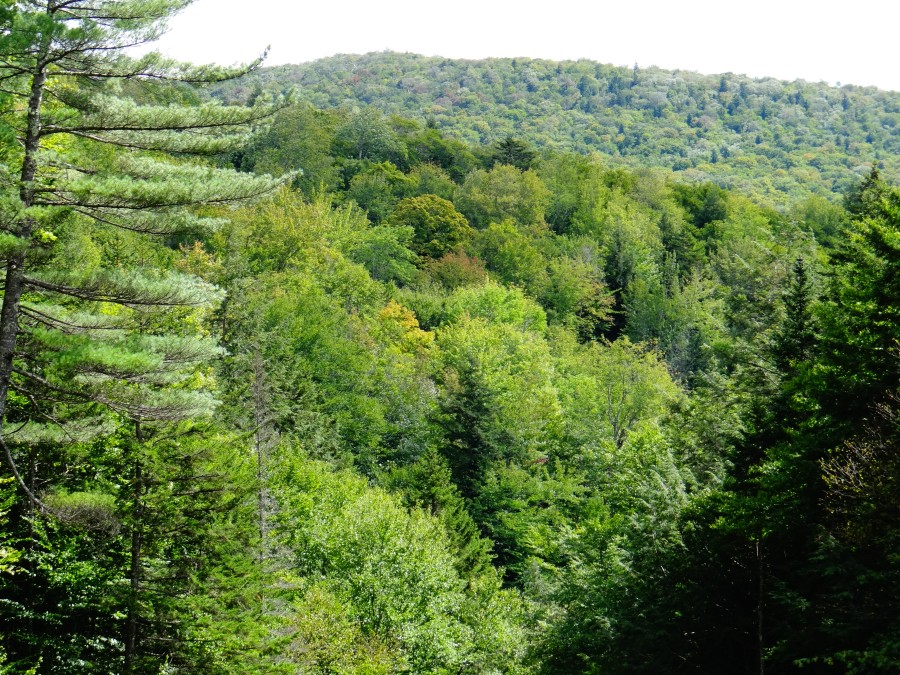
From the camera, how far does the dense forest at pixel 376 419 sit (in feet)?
25.9

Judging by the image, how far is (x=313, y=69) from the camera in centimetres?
12769

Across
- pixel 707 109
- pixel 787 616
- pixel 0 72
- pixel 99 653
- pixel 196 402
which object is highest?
pixel 707 109

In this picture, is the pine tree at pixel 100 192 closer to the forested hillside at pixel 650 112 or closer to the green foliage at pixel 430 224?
the green foliage at pixel 430 224

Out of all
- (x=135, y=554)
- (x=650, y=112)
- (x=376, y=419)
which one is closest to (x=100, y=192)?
(x=135, y=554)

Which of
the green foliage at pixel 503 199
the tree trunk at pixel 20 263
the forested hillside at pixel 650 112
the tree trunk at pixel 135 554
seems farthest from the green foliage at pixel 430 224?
the tree trunk at pixel 20 263

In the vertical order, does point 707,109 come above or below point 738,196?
above

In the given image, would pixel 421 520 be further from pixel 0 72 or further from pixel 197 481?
pixel 0 72

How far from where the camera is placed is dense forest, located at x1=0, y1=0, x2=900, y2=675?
7.89 meters

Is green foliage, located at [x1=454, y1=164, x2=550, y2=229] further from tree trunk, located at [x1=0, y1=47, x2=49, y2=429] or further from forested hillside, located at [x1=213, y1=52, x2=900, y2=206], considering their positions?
tree trunk, located at [x1=0, y1=47, x2=49, y2=429]

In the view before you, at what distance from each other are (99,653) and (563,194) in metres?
57.7

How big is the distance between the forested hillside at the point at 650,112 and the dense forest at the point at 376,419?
41.3m

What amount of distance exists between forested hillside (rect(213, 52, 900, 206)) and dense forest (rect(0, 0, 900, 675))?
4127 centimetres

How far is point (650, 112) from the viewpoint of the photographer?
112 metres

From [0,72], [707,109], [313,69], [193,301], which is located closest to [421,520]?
[193,301]
